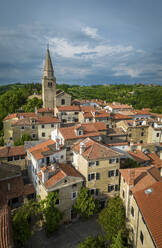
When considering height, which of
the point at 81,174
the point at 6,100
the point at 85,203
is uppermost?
the point at 6,100

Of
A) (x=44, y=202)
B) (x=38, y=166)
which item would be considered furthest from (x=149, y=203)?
(x=38, y=166)

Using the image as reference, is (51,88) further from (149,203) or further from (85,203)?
(149,203)

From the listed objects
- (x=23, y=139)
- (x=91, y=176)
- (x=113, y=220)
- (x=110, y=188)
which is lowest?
(x=113, y=220)

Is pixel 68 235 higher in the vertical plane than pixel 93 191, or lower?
lower

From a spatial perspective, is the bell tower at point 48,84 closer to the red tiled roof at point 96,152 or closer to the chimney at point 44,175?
the red tiled roof at point 96,152

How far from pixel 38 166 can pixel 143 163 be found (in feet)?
71.5

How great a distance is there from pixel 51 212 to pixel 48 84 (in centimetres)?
5448

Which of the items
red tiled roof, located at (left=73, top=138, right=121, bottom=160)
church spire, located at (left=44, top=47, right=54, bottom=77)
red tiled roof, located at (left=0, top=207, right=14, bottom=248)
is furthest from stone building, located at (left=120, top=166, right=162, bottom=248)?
church spire, located at (left=44, top=47, right=54, bottom=77)

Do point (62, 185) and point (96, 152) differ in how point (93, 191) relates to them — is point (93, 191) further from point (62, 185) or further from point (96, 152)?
point (96, 152)

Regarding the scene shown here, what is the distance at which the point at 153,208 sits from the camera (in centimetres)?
1670

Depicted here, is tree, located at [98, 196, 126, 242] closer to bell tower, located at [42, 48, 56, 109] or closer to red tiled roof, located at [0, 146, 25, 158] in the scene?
red tiled roof, located at [0, 146, 25, 158]

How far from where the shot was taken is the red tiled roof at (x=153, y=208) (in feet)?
47.5

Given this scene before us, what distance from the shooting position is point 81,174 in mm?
27484

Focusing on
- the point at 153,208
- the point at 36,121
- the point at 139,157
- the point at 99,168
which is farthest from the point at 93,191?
the point at 36,121
